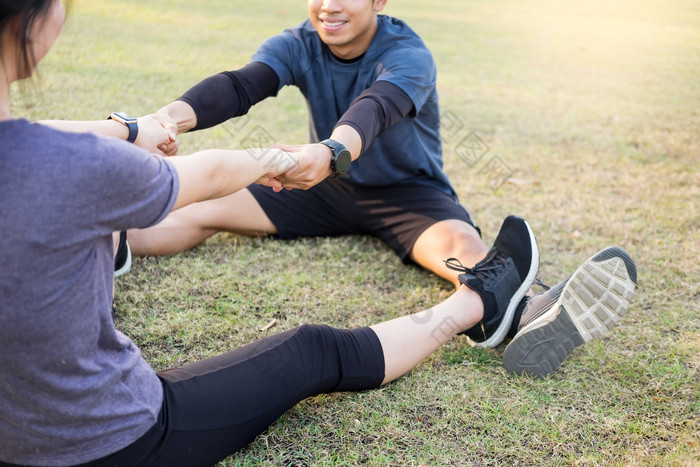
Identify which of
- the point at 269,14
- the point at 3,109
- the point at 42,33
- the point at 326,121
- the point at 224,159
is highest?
the point at 42,33

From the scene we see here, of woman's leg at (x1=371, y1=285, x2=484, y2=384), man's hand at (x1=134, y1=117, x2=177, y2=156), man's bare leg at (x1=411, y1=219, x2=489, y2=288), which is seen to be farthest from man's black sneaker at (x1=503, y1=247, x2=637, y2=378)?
man's hand at (x1=134, y1=117, x2=177, y2=156)

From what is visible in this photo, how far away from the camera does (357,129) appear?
240cm

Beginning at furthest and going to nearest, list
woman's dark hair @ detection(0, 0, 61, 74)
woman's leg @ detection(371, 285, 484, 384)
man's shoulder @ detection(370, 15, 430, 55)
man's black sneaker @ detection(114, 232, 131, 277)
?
1. man's shoulder @ detection(370, 15, 430, 55)
2. man's black sneaker @ detection(114, 232, 131, 277)
3. woman's leg @ detection(371, 285, 484, 384)
4. woman's dark hair @ detection(0, 0, 61, 74)

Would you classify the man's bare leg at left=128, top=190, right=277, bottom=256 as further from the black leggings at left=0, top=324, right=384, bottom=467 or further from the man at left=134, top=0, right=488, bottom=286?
the black leggings at left=0, top=324, right=384, bottom=467

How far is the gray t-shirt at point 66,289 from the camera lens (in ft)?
4.08

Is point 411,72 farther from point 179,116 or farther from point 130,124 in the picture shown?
point 130,124

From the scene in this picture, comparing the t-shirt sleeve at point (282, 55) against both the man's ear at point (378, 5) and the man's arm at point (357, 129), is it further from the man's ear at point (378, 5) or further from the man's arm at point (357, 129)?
the man's arm at point (357, 129)

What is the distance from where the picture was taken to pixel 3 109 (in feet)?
4.21

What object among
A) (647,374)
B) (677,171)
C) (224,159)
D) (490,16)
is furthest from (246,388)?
(490,16)

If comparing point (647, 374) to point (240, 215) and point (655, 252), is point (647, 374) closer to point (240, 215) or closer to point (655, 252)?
point (655, 252)

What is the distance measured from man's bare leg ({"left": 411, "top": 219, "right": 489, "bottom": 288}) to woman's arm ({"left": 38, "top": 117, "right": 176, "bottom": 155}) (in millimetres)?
1199

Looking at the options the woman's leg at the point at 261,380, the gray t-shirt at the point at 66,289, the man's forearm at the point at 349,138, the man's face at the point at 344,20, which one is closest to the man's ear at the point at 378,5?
the man's face at the point at 344,20

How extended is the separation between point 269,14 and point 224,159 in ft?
30.1

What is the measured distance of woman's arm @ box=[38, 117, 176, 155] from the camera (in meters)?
2.33
